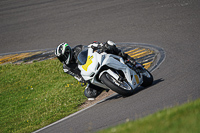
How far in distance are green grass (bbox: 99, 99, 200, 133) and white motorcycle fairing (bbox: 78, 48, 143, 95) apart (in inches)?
107

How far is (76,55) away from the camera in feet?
26.1

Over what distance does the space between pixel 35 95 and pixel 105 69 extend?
4.48 metres

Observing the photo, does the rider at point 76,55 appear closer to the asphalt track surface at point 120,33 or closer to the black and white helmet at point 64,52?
the black and white helmet at point 64,52

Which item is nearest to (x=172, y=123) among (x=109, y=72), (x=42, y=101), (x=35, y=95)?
(x=109, y=72)

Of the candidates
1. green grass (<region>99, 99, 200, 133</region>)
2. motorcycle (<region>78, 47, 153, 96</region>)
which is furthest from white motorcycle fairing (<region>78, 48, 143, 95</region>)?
green grass (<region>99, 99, 200, 133</region>)

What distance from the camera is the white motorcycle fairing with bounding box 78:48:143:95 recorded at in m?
6.98

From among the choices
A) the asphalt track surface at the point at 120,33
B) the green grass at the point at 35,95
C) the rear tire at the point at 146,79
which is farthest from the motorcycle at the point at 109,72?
the green grass at the point at 35,95

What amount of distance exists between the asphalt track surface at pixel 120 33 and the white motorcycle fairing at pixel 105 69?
47 centimetres

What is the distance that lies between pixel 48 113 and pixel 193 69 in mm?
4316

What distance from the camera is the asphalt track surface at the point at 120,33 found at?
6.53 meters

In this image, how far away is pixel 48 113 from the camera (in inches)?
348

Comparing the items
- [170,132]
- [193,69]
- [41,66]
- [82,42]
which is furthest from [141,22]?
[170,132]

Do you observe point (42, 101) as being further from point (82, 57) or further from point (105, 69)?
point (105, 69)

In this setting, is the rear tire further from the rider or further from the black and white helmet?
the black and white helmet
